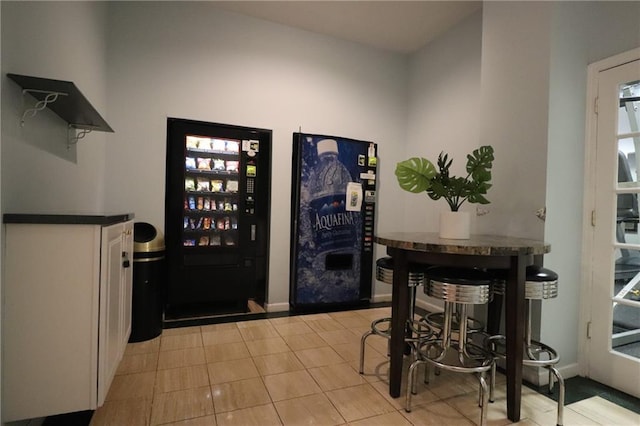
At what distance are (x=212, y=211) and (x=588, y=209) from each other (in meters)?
3.13

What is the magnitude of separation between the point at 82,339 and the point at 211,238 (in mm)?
1925


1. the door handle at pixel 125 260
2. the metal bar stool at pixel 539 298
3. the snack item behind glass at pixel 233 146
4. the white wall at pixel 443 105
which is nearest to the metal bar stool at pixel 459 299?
the metal bar stool at pixel 539 298

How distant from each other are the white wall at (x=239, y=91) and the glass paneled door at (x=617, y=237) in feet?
7.08

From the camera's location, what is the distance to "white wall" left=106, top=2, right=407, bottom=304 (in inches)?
118

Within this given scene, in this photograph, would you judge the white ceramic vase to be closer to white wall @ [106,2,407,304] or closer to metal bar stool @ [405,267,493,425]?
metal bar stool @ [405,267,493,425]

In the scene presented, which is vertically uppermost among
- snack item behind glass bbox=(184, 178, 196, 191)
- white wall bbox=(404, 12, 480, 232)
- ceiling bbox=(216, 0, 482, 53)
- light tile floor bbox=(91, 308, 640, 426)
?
ceiling bbox=(216, 0, 482, 53)

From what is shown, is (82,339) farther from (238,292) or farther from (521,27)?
(521,27)

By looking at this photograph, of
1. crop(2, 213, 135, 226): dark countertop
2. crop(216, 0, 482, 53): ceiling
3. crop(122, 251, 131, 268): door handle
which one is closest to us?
crop(2, 213, 135, 226): dark countertop

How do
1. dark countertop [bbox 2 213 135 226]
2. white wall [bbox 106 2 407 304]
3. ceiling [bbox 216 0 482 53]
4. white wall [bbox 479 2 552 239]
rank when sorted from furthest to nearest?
ceiling [bbox 216 0 482 53] → white wall [bbox 106 2 407 304] → white wall [bbox 479 2 552 239] → dark countertop [bbox 2 213 135 226]

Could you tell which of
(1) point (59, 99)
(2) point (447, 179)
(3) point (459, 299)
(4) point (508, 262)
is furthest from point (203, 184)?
(4) point (508, 262)

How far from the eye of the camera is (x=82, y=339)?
1.38 meters

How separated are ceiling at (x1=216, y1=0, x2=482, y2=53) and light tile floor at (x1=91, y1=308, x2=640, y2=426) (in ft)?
10.4

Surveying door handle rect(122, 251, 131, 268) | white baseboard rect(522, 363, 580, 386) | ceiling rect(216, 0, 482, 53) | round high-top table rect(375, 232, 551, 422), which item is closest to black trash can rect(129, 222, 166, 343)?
door handle rect(122, 251, 131, 268)

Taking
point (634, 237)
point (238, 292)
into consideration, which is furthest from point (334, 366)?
point (634, 237)
